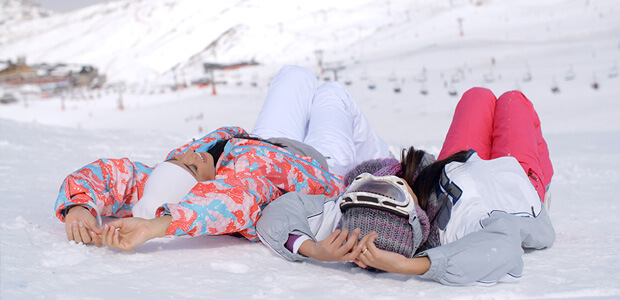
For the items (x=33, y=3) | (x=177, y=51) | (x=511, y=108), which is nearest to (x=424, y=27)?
(x=177, y=51)

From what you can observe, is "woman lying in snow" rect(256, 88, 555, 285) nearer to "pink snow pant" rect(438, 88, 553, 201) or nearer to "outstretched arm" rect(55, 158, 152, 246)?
"pink snow pant" rect(438, 88, 553, 201)

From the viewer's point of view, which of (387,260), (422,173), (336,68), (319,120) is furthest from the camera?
(336,68)

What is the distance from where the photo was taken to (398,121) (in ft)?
30.9

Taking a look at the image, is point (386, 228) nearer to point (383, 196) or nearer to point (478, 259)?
point (383, 196)

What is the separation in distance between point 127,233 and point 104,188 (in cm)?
34

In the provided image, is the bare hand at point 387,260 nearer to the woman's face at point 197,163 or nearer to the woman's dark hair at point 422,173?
the woman's dark hair at point 422,173

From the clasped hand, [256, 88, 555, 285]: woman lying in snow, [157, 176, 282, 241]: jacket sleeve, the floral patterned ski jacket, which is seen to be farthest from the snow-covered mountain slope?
the clasped hand

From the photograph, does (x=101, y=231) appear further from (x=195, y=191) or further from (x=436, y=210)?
(x=436, y=210)

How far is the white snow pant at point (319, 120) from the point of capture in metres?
2.17

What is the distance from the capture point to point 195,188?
A: 128 cm

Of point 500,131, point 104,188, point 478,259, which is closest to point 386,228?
point 478,259

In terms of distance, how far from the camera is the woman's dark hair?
1.32 meters

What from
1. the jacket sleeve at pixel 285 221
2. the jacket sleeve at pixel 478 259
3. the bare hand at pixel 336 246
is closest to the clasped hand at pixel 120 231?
the jacket sleeve at pixel 285 221

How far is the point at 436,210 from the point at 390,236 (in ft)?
0.80
